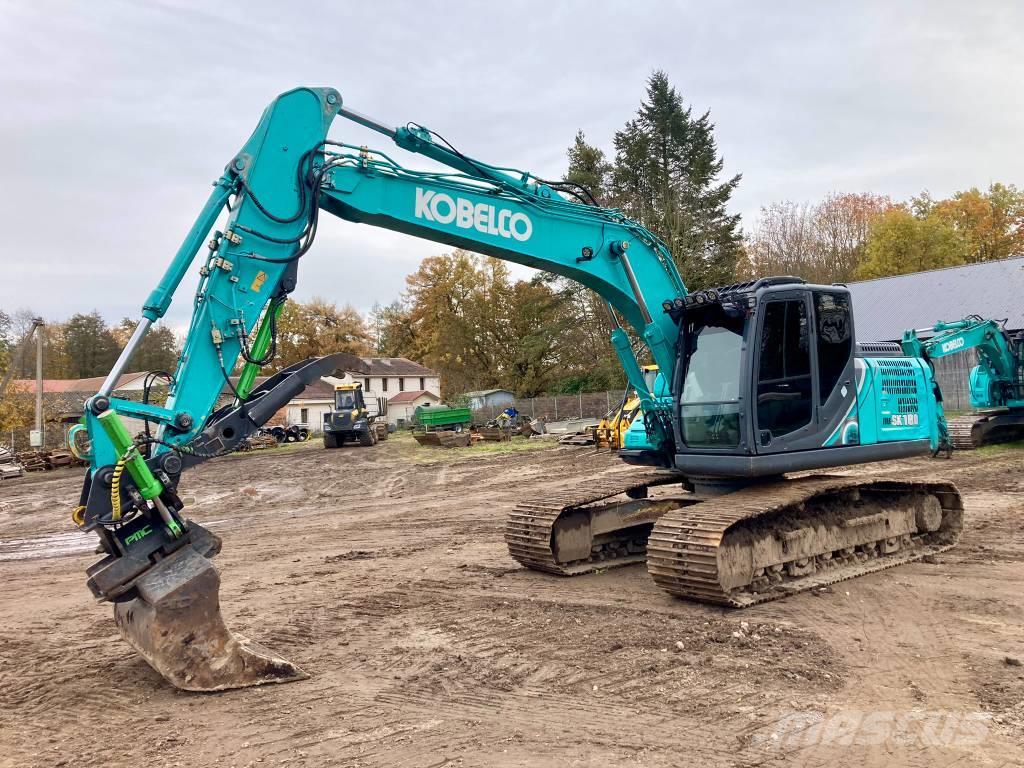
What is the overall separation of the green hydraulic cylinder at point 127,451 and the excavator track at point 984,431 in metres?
17.8

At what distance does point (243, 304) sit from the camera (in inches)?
218

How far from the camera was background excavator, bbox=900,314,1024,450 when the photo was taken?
1517cm

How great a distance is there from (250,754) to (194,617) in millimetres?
1084

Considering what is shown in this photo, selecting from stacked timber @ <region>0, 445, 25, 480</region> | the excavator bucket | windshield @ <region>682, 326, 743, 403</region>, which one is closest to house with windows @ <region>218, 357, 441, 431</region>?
stacked timber @ <region>0, 445, 25, 480</region>

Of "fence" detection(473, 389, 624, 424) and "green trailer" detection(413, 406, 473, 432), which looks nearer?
"green trailer" detection(413, 406, 473, 432)

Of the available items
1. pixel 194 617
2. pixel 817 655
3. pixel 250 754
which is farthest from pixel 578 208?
pixel 250 754

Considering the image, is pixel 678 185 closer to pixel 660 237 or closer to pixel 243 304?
pixel 660 237

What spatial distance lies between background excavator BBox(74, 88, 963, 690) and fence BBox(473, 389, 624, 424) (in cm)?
3161

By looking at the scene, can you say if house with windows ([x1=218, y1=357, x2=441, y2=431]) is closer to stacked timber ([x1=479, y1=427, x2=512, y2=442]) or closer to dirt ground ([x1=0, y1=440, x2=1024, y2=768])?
stacked timber ([x1=479, y1=427, x2=512, y2=442])

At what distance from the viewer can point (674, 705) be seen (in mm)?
4613

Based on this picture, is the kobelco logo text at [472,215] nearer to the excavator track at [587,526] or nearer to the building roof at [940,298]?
the excavator track at [587,526]

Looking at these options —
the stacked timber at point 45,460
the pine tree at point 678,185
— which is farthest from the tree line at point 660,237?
the stacked timber at point 45,460

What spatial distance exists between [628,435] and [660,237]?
28073 mm

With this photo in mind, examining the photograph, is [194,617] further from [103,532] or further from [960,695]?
[960,695]
